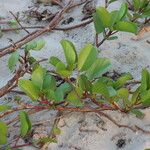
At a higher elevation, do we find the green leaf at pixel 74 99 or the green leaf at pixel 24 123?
the green leaf at pixel 74 99

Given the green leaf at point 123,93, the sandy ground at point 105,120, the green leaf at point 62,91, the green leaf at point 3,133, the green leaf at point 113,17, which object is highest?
the green leaf at point 113,17

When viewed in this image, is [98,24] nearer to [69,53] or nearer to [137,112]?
[69,53]

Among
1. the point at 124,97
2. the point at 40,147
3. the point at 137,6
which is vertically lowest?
the point at 40,147

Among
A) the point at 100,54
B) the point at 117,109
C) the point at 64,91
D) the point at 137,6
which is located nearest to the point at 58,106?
the point at 64,91

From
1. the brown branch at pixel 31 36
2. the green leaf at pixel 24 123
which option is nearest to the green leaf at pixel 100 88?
the green leaf at pixel 24 123

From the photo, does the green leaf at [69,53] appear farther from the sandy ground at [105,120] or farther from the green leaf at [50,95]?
the sandy ground at [105,120]

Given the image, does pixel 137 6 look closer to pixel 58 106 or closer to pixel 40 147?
pixel 58 106

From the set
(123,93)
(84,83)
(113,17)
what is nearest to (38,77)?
(84,83)

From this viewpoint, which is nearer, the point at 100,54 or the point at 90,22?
the point at 100,54
